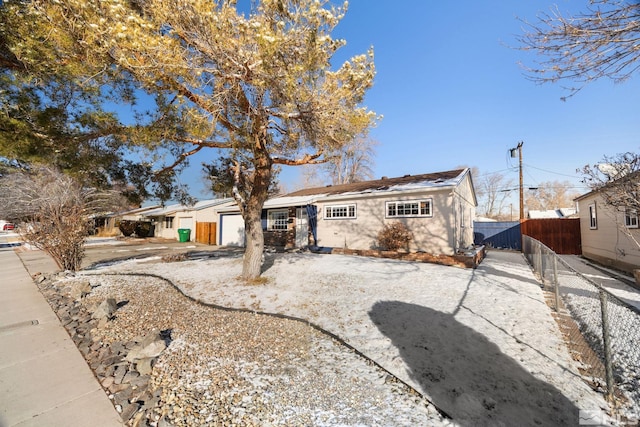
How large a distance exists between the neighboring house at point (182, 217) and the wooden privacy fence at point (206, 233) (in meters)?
0.64

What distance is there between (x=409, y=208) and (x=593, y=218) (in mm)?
8210

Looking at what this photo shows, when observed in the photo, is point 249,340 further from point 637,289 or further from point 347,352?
point 637,289

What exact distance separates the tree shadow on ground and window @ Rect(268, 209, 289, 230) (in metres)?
11.1

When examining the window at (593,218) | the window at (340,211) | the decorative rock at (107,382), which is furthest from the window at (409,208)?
the decorative rock at (107,382)

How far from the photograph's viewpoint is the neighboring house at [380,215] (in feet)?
32.8

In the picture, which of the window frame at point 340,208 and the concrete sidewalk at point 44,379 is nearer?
the concrete sidewalk at point 44,379

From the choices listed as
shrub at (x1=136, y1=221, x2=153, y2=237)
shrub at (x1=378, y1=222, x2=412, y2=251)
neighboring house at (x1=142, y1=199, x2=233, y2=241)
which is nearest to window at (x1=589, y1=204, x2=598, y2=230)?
shrub at (x1=378, y1=222, x2=412, y2=251)

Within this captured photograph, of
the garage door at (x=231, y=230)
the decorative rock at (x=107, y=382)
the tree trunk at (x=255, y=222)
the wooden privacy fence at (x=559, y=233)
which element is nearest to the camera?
the decorative rock at (x=107, y=382)

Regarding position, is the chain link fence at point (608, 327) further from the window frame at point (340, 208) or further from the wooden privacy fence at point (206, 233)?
the wooden privacy fence at point (206, 233)

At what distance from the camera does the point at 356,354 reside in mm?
3246

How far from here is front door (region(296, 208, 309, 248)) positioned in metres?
13.9

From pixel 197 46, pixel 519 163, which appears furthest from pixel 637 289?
pixel 519 163

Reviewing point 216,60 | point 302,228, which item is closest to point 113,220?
point 302,228

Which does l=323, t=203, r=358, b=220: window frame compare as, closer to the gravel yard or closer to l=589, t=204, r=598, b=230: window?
the gravel yard
